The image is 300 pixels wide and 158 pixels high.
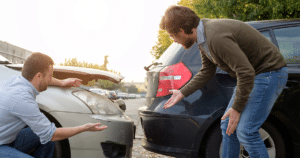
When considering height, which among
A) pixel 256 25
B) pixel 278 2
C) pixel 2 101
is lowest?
pixel 2 101

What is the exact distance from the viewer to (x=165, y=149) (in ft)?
8.31

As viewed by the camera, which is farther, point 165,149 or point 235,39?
point 165,149

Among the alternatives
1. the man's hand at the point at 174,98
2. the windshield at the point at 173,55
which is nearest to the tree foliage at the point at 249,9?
the windshield at the point at 173,55

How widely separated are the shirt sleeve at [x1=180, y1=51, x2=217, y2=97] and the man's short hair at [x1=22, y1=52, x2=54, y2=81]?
113 centimetres

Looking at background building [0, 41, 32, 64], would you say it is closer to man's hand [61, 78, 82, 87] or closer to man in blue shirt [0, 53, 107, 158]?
man's hand [61, 78, 82, 87]

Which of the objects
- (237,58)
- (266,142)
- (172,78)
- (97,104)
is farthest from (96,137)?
(266,142)

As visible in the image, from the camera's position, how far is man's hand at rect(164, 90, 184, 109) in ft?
7.73

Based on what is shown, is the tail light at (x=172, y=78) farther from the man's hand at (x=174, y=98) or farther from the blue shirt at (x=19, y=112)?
the blue shirt at (x=19, y=112)

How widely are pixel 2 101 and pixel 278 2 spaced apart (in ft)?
26.1

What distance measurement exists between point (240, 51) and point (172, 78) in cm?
95

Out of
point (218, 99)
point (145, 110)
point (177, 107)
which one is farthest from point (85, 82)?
point (218, 99)

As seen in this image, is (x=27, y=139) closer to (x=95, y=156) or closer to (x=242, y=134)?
(x=95, y=156)

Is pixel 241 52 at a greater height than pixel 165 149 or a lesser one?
greater

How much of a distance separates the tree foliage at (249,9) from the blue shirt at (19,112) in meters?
7.74
